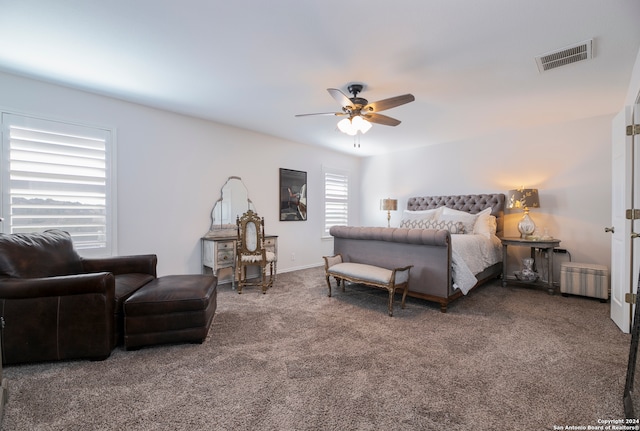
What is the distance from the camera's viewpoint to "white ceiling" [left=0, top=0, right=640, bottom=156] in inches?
79.0

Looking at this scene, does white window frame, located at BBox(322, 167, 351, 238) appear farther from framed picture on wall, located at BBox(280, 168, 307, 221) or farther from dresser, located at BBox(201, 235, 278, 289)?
dresser, located at BBox(201, 235, 278, 289)

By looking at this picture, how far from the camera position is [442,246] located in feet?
10.3

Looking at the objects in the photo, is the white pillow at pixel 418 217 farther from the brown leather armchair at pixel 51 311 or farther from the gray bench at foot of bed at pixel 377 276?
the brown leather armchair at pixel 51 311

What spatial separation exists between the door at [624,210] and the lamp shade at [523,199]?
153cm

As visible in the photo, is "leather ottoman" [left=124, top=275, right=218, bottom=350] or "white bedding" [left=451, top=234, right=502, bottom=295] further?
"white bedding" [left=451, top=234, right=502, bottom=295]

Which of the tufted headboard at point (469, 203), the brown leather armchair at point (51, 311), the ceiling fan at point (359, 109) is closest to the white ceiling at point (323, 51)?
the ceiling fan at point (359, 109)

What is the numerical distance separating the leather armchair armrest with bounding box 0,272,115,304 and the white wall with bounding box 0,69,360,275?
1.65 m

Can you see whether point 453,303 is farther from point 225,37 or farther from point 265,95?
point 225,37

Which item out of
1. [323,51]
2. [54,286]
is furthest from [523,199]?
[54,286]

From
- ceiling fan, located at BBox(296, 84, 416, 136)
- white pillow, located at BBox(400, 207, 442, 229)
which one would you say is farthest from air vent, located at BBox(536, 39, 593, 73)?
white pillow, located at BBox(400, 207, 442, 229)

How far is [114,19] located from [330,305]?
3292 mm

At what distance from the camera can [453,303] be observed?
3.55m

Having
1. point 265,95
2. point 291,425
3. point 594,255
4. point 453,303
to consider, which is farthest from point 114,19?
point 594,255

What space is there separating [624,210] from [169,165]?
5130 millimetres
